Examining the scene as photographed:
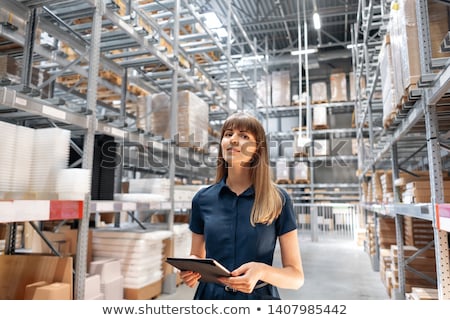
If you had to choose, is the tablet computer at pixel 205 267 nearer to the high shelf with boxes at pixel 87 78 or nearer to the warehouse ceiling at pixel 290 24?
Result: the high shelf with boxes at pixel 87 78

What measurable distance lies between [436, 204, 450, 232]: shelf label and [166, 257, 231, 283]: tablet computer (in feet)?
5.34

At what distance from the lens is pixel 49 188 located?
9.43 ft

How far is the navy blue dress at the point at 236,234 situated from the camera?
161 cm

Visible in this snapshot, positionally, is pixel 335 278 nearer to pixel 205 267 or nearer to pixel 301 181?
pixel 205 267

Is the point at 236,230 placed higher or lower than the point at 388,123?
lower

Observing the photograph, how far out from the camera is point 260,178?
170cm

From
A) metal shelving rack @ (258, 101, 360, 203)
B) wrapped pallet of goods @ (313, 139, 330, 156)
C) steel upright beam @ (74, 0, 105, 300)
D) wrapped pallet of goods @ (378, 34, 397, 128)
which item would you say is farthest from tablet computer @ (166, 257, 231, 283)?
wrapped pallet of goods @ (313, 139, 330, 156)

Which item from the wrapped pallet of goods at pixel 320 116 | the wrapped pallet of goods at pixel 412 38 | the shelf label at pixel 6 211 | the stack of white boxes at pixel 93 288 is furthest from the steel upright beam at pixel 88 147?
the wrapped pallet of goods at pixel 320 116

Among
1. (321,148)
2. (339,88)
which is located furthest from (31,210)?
(339,88)

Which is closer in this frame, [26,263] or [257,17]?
[26,263]

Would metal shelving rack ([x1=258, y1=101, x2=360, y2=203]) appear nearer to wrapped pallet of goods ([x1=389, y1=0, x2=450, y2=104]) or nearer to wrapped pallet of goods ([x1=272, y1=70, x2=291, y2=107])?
wrapped pallet of goods ([x1=272, y1=70, x2=291, y2=107])

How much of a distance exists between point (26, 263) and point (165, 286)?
2223 mm
